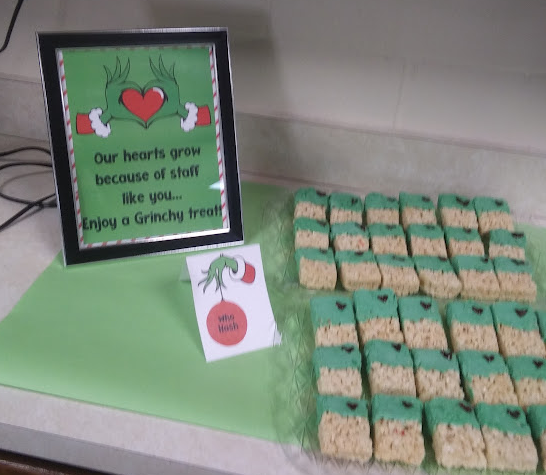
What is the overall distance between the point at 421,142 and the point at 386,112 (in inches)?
3.9

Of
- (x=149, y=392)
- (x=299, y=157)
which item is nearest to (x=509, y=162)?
(x=299, y=157)

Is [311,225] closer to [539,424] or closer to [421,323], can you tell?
[421,323]

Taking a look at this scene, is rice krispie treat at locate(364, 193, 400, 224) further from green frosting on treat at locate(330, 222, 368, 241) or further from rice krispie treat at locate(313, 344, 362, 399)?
rice krispie treat at locate(313, 344, 362, 399)

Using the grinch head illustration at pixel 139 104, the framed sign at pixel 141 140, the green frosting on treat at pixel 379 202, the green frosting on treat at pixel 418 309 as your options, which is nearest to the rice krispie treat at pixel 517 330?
the green frosting on treat at pixel 418 309

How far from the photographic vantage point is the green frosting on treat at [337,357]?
2.85 ft

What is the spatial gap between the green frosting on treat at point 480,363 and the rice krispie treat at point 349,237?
0.95ft

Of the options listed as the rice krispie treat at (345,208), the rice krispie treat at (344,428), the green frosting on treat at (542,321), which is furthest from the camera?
the rice krispie treat at (345,208)

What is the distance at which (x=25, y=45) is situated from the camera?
4.19ft

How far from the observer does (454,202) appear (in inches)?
48.2

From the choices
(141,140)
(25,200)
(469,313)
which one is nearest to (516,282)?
(469,313)

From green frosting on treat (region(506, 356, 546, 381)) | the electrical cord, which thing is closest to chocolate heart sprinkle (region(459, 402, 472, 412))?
green frosting on treat (region(506, 356, 546, 381))

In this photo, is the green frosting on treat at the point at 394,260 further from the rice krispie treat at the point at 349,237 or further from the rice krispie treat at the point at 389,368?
the rice krispie treat at the point at 389,368

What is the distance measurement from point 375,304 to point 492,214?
40 cm

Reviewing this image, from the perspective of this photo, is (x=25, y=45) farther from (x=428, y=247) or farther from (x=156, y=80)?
(x=428, y=247)
